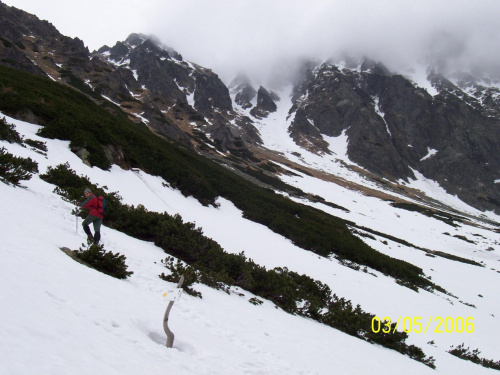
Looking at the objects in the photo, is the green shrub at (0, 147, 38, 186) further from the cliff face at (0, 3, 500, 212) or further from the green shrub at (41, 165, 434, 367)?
the cliff face at (0, 3, 500, 212)

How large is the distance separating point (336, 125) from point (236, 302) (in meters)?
155

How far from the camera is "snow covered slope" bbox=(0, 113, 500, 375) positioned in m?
3.24

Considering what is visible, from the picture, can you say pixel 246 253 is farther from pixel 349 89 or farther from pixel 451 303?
pixel 349 89

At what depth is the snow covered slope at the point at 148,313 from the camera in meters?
3.24

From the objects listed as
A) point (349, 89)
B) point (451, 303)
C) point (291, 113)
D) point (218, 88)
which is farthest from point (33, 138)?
point (349, 89)

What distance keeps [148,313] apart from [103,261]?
180cm

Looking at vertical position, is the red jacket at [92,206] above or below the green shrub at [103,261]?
above

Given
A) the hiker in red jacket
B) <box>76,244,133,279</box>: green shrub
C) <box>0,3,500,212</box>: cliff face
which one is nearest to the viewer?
<box>76,244,133,279</box>: green shrub

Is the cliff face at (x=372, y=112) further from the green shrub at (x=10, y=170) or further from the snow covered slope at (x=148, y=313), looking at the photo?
the green shrub at (x=10, y=170)

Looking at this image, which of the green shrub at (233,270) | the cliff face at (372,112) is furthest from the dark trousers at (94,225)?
the cliff face at (372,112)
